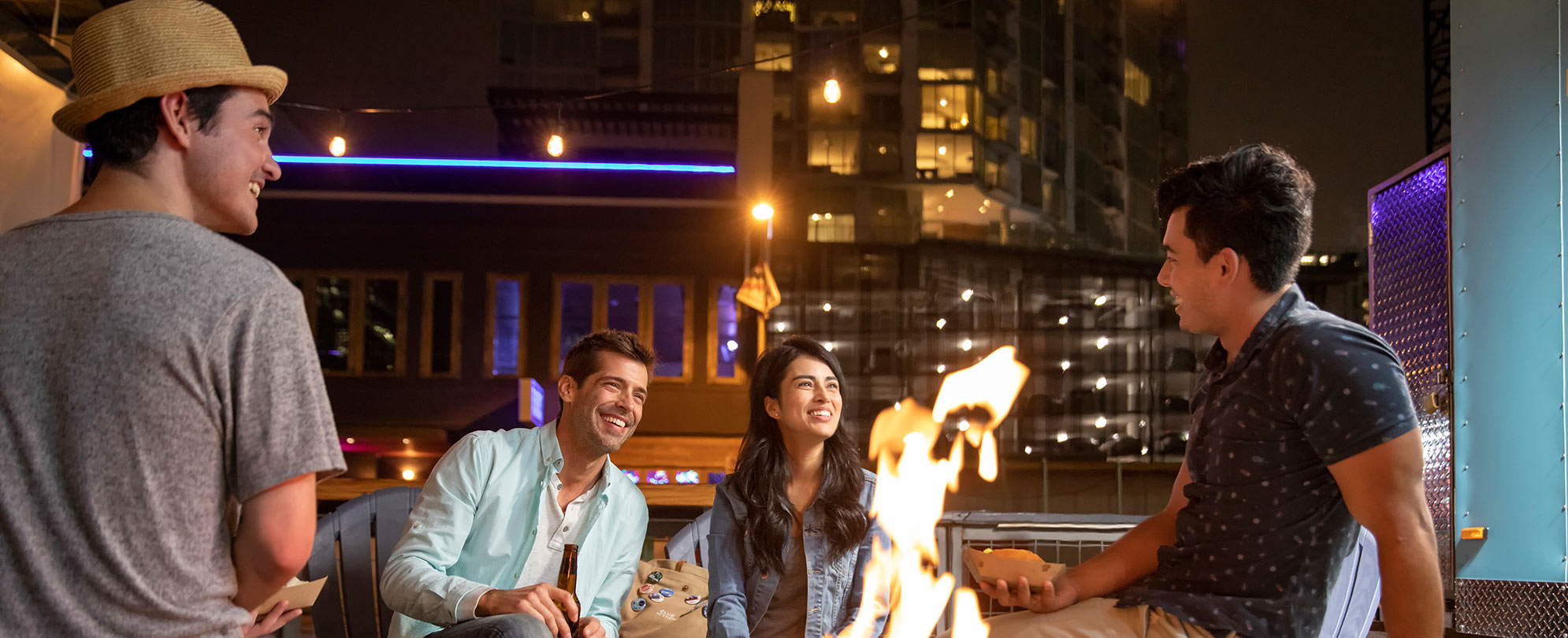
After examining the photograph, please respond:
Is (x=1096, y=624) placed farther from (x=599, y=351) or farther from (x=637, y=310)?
(x=637, y=310)

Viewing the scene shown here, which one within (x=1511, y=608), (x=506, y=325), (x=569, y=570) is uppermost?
(x=506, y=325)

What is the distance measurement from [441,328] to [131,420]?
14.7 metres

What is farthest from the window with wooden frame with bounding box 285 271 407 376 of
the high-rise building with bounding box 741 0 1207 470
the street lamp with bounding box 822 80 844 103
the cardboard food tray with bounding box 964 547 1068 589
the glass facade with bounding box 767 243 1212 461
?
the glass facade with bounding box 767 243 1212 461

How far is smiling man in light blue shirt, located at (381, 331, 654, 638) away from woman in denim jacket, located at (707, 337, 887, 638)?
38 centimetres

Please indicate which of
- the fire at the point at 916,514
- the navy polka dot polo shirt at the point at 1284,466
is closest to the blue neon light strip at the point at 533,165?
the fire at the point at 916,514

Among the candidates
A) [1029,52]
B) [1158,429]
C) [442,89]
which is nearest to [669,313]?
[442,89]

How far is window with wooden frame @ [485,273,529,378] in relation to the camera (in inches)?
604

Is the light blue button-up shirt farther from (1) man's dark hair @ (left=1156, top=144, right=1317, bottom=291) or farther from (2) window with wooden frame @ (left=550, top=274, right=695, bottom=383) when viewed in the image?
(2) window with wooden frame @ (left=550, top=274, right=695, bottom=383)

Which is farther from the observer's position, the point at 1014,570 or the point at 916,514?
the point at 916,514

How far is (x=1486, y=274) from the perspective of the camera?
5.12 metres

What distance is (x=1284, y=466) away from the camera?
2.10 meters

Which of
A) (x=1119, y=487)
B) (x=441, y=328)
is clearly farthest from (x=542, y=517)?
(x=1119, y=487)

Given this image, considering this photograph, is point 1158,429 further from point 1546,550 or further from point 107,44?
point 107,44

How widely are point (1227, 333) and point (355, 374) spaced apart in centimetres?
1488
